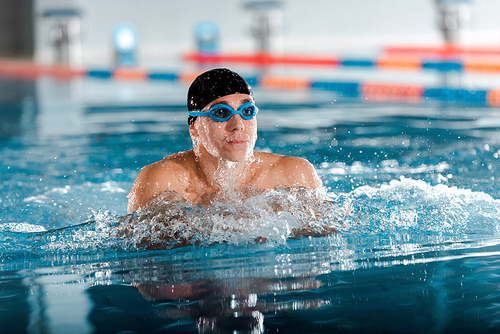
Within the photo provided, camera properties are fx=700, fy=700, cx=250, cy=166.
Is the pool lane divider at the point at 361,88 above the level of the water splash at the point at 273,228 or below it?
above

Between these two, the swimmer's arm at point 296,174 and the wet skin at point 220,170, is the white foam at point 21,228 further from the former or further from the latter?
the swimmer's arm at point 296,174

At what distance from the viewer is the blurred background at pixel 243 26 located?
44.2ft

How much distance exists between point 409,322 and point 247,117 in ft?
3.93

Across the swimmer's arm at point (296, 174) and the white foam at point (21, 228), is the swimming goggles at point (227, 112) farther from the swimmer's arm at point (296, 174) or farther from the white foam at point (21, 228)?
the white foam at point (21, 228)

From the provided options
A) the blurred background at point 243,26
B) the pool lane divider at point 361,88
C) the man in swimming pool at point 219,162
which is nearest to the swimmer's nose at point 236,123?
the man in swimming pool at point 219,162

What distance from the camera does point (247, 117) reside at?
8.79 feet

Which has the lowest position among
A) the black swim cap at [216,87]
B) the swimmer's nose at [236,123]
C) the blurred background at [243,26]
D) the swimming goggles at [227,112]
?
the swimmer's nose at [236,123]

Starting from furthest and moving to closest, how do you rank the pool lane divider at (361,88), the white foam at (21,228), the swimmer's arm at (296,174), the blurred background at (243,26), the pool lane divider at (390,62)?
the blurred background at (243,26) → the pool lane divider at (390,62) → the pool lane divider at (361,88) → the white foam at (21,228) → the swimmer's arm at (296,174)

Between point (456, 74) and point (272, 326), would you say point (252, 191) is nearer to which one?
point (272, 326)

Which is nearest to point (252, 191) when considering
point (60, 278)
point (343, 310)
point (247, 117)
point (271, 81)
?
point (247, 117)

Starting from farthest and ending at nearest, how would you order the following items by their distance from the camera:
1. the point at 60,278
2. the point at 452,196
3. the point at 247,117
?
the point at 452,196 → the point at 247,117 → the point at 60,278

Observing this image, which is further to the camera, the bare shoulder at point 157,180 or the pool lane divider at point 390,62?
the pool lane divider at point 390,62

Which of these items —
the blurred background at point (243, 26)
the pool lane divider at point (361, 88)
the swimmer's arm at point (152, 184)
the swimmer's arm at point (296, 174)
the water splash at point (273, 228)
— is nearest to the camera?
the water splash at point (273, 228)

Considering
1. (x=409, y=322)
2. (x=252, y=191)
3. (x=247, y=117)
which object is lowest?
(x=409, y=322)
